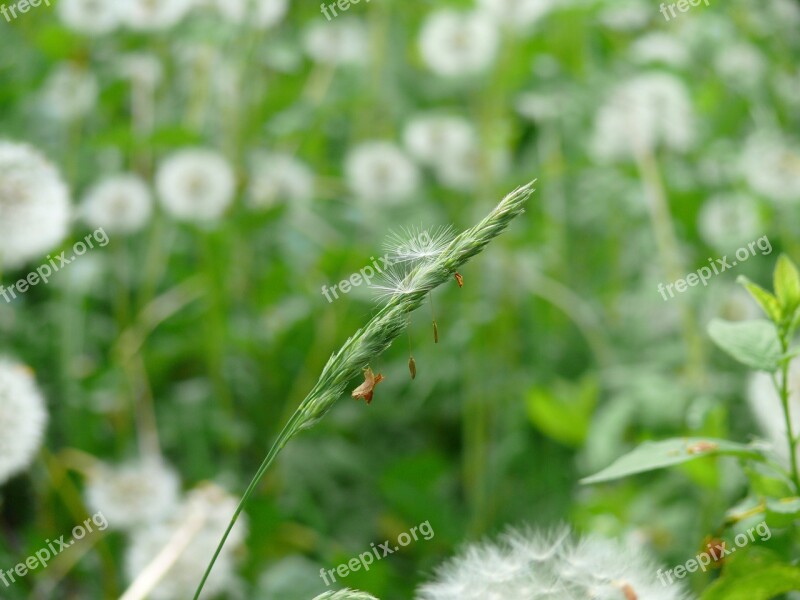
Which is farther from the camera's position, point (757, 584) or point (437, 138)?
point (437, 138)

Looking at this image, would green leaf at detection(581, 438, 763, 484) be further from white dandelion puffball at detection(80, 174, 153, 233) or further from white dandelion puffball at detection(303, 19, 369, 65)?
white dandelion puffball at detection(303, 19, 369, 65)

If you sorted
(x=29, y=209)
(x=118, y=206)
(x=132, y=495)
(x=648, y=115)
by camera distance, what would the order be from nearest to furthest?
(x=29, y=209) < (x=132, y=495) < (x=118, y=206) < (x=648, y=115)

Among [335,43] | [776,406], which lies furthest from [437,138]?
[776,406]

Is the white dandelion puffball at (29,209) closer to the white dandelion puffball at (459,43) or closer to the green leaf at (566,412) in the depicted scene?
the green leaf at (566,412)

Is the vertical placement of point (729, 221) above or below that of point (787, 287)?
below

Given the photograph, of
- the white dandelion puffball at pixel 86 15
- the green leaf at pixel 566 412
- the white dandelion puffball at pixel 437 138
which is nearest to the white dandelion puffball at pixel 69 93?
the white dandelion puffball at pixel 86 15

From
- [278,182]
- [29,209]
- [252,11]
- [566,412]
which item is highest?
[252,11]

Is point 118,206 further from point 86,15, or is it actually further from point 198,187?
point 86,15
